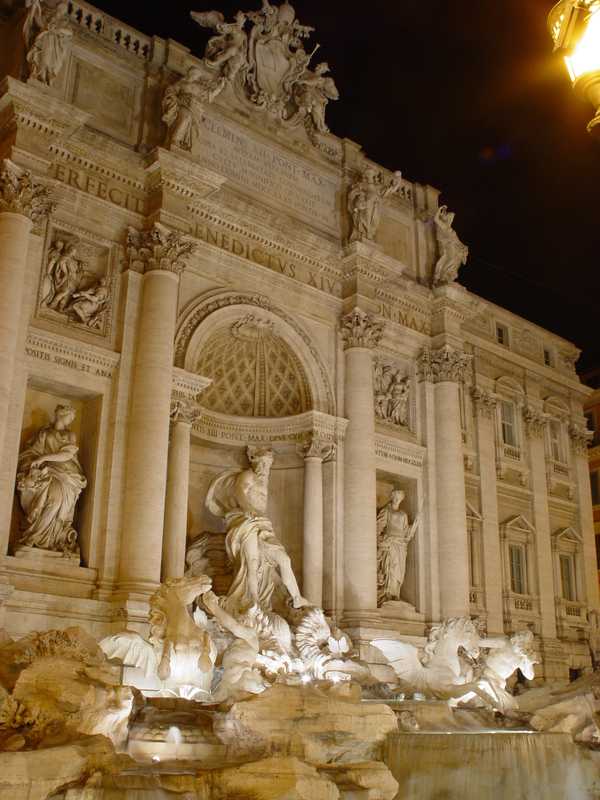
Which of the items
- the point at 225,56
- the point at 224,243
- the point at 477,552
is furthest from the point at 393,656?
the point at 225,56

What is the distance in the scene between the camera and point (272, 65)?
76.1 ft

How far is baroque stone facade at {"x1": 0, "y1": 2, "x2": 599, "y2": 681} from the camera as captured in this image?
57.6 ft

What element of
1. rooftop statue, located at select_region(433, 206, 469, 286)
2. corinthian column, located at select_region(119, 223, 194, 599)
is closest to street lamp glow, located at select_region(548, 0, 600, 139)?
corinthian column, located at select_region(119, 223, 194, 599)

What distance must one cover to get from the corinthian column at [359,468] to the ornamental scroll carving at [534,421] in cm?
848

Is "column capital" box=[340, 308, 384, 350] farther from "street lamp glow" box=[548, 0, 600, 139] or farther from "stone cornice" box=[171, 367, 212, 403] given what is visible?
"street lamp glow" box=[548, 0, 600, 139]

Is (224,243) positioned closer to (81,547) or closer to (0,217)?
(0,217)

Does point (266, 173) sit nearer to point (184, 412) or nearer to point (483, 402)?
point (184, 412)

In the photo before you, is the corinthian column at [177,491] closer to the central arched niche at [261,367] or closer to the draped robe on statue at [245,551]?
the draped robe on statue at [245,551]

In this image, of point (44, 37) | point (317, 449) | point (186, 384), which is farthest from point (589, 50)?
point (317, 449)

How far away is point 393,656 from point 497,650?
9.60ft

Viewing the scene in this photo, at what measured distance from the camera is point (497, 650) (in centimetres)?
1825

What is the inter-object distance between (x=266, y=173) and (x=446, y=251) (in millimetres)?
6074

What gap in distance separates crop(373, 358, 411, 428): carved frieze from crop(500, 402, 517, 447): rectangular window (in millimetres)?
5744

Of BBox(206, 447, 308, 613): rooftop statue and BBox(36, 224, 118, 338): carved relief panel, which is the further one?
BBox(206, 447, 308, 613): rooftop statue
